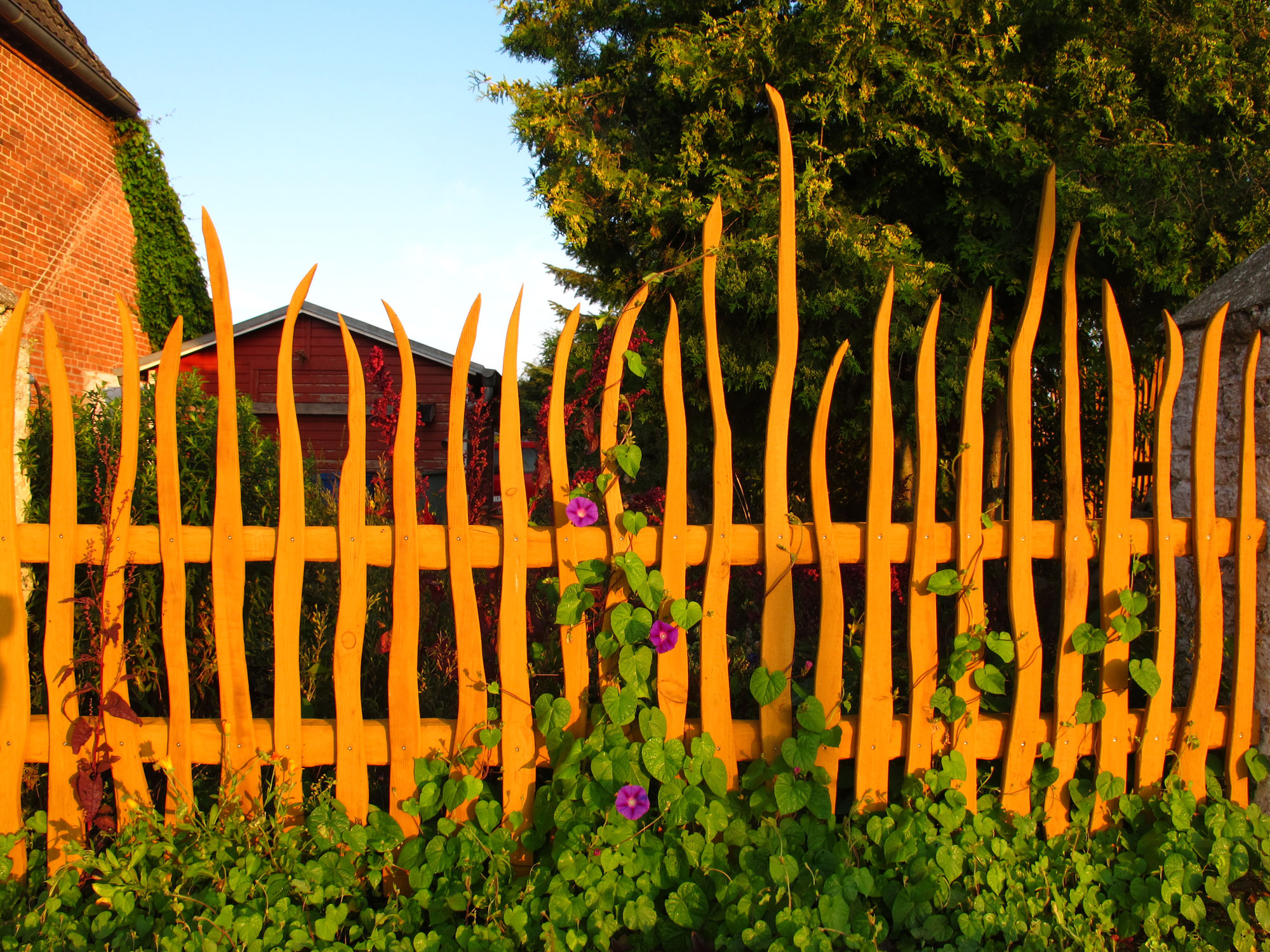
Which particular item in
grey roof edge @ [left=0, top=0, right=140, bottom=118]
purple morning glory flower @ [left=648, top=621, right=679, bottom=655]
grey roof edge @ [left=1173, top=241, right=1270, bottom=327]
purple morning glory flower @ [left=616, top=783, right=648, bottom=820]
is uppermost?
grey roof edge @ [left=0, top=0, right=140, bottom=118]

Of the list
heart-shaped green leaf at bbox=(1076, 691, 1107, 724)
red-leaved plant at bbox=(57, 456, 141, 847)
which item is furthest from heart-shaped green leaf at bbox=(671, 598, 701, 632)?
red-leaved plant at bbox=(57, 456, 141, 847)

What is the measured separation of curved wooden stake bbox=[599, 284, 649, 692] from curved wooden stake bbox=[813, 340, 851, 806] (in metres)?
0.48

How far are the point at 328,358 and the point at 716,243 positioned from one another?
10.6 meters

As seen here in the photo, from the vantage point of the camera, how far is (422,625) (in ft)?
8.55

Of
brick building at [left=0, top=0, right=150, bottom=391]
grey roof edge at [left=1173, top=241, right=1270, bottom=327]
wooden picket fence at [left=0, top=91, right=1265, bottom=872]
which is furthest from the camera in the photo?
brick building at [left=0, top=0, right=150, bottom=391]

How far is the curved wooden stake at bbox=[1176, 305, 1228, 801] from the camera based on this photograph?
200cm

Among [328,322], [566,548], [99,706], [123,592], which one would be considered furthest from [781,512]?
[328,322]

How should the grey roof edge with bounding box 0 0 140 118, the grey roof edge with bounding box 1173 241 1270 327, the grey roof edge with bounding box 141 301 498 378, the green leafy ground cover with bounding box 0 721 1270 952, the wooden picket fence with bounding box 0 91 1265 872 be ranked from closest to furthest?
the green leafy ground cover with bounding box 0 721 1270 952 → the wooden picket fence with bounding box 0 91 1265 872 → the grey roof edge with bounding box 1173 241 1270 327 → the grey roof edge with bounding box 0 0 140 118 → the grey roof edge with bounding box 141 301 498 378

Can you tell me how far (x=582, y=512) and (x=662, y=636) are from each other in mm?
356

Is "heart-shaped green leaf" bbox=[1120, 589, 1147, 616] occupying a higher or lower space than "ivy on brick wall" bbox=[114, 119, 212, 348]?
lower

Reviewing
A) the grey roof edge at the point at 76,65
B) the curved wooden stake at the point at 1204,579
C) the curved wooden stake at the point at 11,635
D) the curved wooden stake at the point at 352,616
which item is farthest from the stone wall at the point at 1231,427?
the grey roof edge at the point at 76,65

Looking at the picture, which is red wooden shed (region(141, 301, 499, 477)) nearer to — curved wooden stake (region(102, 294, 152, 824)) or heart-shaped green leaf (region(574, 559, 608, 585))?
curved wooden stake (region(102, 294, 152, 824))

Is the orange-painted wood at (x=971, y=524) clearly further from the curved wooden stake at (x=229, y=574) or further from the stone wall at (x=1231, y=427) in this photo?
the curved wooden stake at (x=229, y=574)

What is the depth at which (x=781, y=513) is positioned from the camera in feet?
6.26
